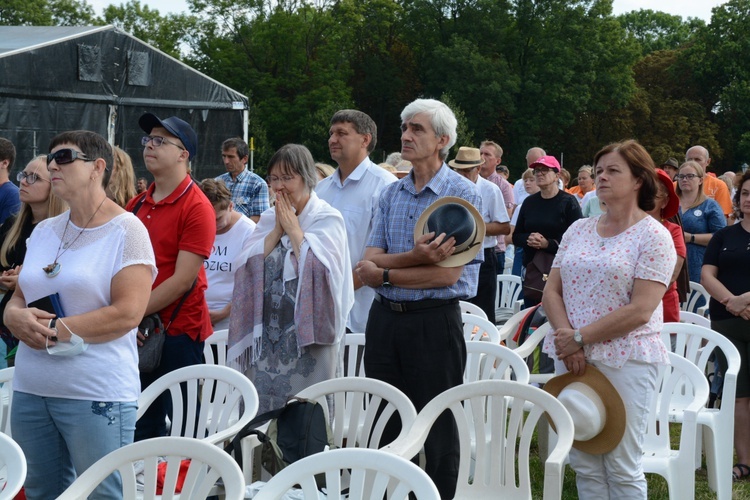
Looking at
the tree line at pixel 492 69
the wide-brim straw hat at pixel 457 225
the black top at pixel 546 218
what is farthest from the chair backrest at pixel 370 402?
the tree line at pixel 492 69

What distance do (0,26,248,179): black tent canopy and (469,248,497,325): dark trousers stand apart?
640cm

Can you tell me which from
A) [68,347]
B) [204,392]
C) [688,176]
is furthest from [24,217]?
[688,176]

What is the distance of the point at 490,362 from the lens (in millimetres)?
4414

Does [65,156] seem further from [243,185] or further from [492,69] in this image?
[492,69]

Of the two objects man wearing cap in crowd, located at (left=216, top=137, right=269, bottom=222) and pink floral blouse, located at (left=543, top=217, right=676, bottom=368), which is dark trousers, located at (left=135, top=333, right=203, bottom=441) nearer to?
pink floral blouse, located at (left=543, top=217, right=676, bottom=368)

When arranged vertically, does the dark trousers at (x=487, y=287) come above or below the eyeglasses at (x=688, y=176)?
below

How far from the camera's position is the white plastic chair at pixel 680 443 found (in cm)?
402

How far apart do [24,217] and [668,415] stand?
3.32 metres

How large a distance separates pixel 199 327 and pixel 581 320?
5.56 feet

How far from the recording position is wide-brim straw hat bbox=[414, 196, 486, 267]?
3.77 m

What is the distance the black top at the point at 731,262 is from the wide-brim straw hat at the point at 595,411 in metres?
1.99

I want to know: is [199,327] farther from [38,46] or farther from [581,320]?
[38,46]

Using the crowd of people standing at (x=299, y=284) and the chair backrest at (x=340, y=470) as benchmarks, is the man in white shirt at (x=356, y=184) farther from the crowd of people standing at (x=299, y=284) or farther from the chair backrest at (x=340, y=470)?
the chair backrest at (x=340, y=470)

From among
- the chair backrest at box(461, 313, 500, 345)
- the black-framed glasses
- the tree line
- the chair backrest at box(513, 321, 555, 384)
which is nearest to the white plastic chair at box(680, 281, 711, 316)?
the chair backrest at box(513, 321, 555, 384)
